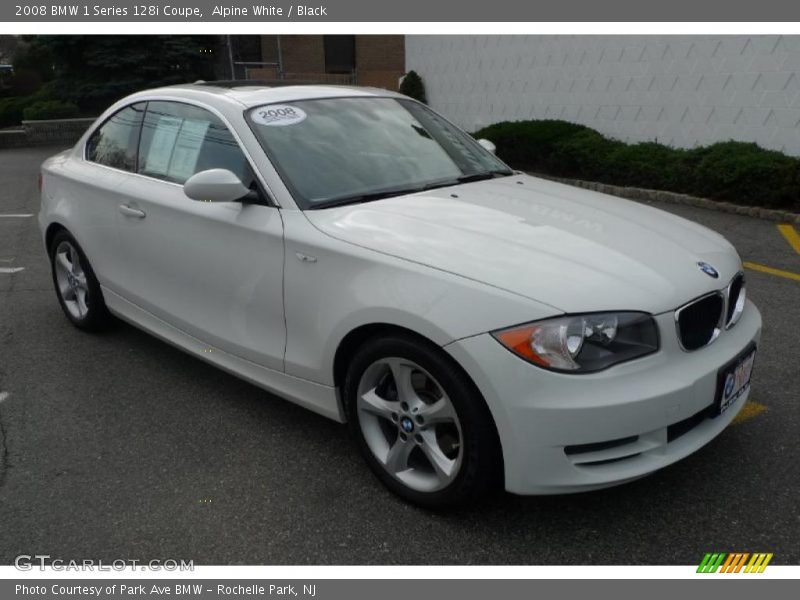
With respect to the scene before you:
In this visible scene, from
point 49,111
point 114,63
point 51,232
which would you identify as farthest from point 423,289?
point 114,63

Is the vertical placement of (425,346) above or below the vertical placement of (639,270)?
below

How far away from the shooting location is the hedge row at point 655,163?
821 centimetres

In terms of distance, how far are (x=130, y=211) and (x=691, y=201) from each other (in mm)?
7147

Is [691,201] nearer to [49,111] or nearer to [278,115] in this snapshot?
[278,115]

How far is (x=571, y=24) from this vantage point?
38.9 feet

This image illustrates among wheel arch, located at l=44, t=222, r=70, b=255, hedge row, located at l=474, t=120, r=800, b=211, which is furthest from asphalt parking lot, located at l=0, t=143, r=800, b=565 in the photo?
hedge row, located at l=474, t=120, r=800, b=211

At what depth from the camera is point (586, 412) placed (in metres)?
2.38

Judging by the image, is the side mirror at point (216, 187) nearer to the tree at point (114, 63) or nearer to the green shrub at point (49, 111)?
the tree at point (114, 63)

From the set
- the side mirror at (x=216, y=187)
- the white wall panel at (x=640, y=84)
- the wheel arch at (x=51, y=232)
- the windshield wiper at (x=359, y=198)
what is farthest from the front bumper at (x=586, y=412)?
the white wall panel at (x=640, y=84)

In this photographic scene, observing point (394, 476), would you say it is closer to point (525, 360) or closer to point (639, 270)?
point (525, 360)

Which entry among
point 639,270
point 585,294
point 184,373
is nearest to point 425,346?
point 585,294

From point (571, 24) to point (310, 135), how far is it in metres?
9.73

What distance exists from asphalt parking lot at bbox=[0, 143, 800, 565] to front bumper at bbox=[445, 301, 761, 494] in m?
0.36

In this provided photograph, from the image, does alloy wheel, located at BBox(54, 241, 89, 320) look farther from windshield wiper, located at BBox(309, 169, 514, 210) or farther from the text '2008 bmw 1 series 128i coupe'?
windshield wiper, located at BBox(309, 169, 514, 210)
